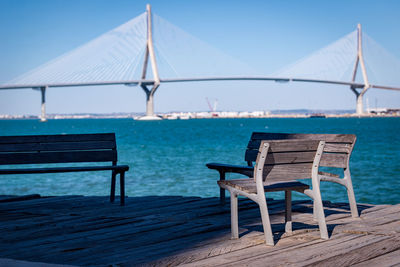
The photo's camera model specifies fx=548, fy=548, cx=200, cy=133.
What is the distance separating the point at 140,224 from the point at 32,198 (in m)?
1.84

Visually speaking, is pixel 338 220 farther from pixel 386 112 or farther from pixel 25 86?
pixel 386 112

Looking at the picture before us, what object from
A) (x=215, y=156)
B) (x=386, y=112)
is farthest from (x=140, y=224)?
(x=386, y=112)

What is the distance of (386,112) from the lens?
135 metres

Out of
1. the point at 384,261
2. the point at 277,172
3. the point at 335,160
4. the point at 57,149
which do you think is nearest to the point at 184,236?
the point at 277,172

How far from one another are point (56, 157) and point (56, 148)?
78 mm

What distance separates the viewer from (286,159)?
2951 mm

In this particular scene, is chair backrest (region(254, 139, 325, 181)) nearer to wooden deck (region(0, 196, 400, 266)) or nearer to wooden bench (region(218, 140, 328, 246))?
wooden bench (region(218, 140, 328, 246))

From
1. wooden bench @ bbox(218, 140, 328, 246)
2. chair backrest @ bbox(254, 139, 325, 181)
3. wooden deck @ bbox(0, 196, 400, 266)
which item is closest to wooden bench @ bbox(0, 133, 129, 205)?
wooden deck @ bbox(0, 196, 400, 266)

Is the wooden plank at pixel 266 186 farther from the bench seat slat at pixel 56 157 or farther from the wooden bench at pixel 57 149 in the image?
the bench seat slat at pixel 56 157

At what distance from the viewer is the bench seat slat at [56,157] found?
4.54m

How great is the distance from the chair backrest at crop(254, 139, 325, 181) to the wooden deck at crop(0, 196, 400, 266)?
0.37 metres

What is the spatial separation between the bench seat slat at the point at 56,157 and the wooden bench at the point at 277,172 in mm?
1785

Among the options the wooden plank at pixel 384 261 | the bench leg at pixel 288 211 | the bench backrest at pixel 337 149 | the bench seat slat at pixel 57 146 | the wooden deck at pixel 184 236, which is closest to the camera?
the wooden plank at pixel 384 261

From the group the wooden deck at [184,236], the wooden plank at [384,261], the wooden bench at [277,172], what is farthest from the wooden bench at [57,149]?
the wooden plank at [384,261]
